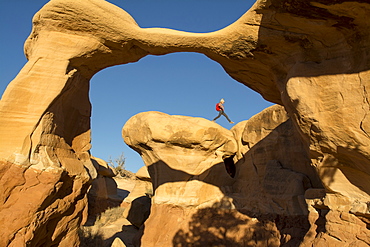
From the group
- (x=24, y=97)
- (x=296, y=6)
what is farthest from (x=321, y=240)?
(x=24, y=97)

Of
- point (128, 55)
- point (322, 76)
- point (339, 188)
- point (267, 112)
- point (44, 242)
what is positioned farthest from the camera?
point (267, 112)

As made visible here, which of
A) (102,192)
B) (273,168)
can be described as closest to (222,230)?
(273,168)

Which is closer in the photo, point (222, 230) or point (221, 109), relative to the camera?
point (222, 230)

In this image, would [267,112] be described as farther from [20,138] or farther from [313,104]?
[20,138]

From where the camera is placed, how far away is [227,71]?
6234 mm

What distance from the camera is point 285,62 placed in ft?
16.4

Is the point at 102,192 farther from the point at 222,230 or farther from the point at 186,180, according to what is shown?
the point at 222,230

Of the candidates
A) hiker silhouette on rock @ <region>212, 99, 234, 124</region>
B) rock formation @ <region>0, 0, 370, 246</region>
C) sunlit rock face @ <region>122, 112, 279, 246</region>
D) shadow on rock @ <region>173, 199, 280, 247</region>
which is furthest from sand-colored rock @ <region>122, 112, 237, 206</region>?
rock formation @ <region>0, 0, 370, 246</region>

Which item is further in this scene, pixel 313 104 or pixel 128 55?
pixel 128 55

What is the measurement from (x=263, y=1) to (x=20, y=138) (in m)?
4.33

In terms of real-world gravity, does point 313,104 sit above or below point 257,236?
above

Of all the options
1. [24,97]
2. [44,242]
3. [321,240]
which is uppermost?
[24,97]

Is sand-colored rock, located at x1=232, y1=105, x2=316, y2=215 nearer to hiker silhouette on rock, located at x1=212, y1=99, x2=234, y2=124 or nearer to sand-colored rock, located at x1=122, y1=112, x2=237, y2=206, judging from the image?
sand-colored rock, located at x1=122, y1=112, x2=237, y2=206

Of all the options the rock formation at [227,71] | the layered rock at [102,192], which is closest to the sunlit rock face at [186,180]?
the rock formation at [227,71]
